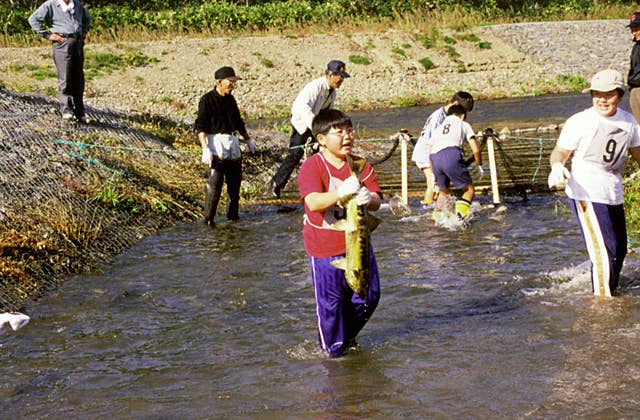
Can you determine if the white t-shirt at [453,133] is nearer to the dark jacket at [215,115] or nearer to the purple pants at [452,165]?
the purple pants at [452,165]

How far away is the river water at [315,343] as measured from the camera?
564 cm

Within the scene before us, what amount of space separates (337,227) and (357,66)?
30.3m

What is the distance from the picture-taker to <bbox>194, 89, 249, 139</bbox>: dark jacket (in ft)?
35.5

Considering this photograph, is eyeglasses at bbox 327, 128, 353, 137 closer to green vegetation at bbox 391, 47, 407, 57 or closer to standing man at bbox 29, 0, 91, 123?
standing man at bbox 29, 0, 91, 123

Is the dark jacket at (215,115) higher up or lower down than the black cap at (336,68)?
lower down

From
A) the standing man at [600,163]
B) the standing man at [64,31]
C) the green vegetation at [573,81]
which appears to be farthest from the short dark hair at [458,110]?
the green vegetation at [573,81]

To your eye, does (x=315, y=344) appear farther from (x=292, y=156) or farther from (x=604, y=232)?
(x=292, y=156)

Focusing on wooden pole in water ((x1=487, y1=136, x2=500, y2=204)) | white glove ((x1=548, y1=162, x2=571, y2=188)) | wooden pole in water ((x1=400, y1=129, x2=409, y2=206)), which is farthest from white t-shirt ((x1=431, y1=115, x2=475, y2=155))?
white glove ((x1=548, y1=162, x2=571, y2=188))

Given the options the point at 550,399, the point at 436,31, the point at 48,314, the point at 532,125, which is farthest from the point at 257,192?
the point at 436,31

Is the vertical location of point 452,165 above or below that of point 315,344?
above

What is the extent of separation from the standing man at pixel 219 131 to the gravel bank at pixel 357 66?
1790 centimetres

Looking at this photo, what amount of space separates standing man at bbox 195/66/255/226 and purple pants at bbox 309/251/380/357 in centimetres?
495

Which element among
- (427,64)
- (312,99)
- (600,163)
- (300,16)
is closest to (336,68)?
(312,99)

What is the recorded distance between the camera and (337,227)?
5727 mm
